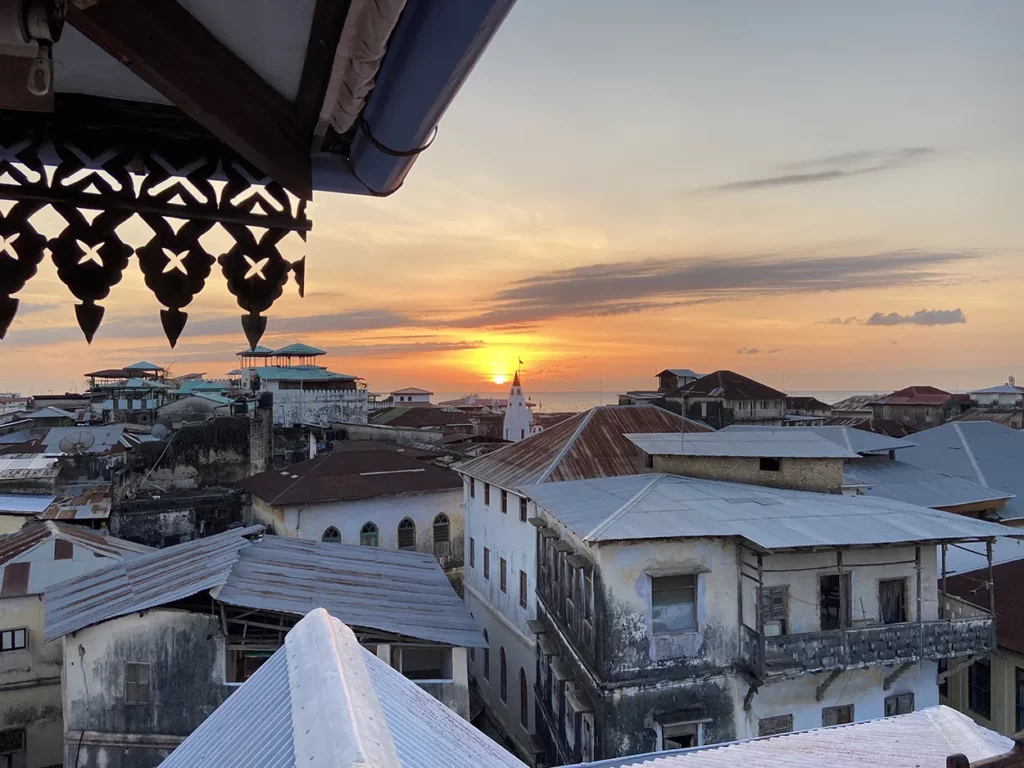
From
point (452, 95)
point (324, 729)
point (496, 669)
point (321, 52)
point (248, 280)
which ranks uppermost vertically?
point (321, 52)

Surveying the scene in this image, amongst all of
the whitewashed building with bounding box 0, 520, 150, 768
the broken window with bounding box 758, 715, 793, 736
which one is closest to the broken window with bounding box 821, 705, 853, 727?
the broken window with bounding box 758, 715, 793, 736

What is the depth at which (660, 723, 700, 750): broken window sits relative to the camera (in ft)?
43.7

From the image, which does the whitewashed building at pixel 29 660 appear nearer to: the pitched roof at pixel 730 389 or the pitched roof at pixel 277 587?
the pitched roof at pixel 277 587

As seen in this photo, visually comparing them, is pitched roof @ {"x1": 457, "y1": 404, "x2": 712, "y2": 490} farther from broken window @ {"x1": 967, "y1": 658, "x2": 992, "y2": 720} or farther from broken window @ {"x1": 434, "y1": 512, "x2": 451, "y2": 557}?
broken window @ {"x1": 967, "y1": 658, "x2": 992, "y2": 720}

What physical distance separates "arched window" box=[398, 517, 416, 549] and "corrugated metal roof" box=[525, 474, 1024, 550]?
12.3m

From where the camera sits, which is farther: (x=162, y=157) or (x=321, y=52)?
(x=162, y=157)

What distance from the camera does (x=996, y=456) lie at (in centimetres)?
3100

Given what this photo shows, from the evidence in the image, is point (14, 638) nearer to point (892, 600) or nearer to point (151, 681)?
point (151, 681)

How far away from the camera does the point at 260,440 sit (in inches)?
1394

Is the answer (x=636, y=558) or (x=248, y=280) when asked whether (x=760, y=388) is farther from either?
(x=248, y=280)

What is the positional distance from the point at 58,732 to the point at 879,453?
31883 mm

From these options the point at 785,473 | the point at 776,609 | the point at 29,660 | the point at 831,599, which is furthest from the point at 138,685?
the point at 785,473

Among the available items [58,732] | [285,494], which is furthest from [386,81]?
[285,494]

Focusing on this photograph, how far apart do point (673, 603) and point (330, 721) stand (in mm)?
11422
